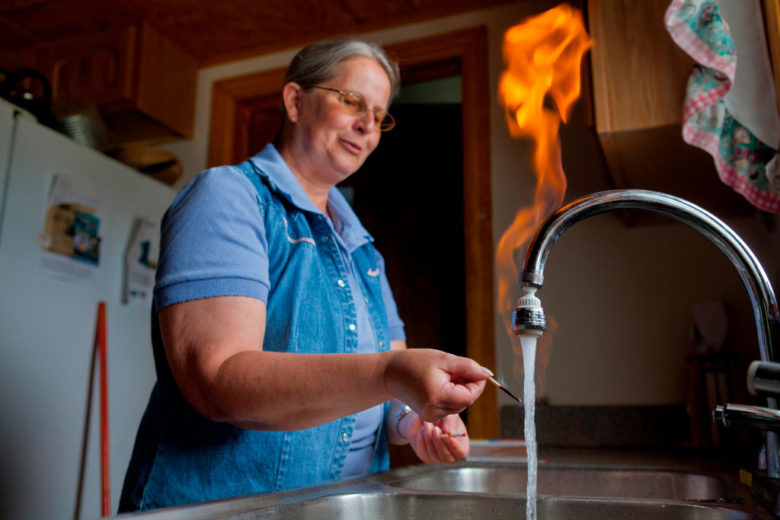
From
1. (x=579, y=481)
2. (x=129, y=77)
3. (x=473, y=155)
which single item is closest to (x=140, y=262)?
(x=129, y=77)

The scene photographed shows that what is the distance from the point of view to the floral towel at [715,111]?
124 centimetres

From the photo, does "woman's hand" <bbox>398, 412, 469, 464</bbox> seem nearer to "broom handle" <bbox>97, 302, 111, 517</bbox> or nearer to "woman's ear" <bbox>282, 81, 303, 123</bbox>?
"woman's ear" <bbox>282, 81, 303, 123</bbox>

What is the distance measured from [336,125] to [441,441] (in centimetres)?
58

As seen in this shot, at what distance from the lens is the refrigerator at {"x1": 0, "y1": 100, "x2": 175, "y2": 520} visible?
1831 mm

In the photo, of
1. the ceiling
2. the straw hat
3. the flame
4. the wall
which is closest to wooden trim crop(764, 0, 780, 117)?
the flame

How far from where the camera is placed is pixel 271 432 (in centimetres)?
85

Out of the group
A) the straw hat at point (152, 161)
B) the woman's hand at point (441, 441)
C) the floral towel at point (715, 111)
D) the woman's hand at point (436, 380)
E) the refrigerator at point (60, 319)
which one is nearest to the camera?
the woman's hand at point (436, 380)

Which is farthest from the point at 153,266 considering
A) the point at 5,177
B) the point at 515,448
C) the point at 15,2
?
the point at 515,448

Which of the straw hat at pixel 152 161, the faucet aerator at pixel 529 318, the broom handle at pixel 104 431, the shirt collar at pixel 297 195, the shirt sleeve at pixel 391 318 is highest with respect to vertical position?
the straw hat at pixel 152 161

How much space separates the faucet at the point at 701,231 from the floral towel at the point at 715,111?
63 centimetres

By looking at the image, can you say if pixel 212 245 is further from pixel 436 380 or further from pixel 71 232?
pixel 71 232

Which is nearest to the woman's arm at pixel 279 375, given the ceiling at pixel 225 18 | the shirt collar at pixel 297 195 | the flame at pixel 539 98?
the shirt collar at pixel 297 195

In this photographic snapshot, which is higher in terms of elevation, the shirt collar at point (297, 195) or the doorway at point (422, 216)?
the doorway at point (422, 216)

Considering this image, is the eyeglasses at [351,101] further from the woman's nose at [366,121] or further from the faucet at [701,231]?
the faucet at [701,231]
